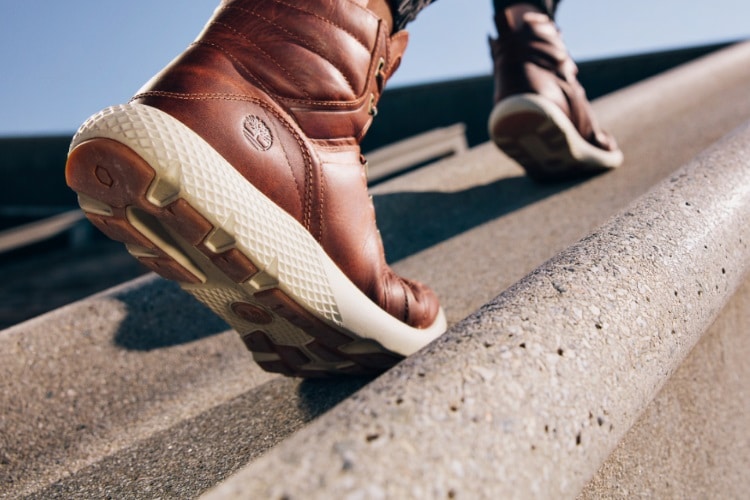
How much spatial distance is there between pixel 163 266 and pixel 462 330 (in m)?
0.46

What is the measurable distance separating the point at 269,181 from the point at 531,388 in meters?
0.52

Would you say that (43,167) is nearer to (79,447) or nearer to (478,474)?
(79,447)

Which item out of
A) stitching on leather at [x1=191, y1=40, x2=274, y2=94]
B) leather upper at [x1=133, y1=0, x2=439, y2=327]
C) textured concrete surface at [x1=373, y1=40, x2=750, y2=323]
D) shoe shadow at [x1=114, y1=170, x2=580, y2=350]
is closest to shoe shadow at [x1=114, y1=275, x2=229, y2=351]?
shoe shadow at [x1=114, y1=170, x2=580, y2=350]

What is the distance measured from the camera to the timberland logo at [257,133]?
905 mm

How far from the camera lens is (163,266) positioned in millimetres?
880

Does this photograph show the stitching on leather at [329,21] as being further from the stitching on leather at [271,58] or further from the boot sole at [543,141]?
the boot sole at [543,141]

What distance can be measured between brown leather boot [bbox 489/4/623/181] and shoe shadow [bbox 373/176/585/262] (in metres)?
0.17

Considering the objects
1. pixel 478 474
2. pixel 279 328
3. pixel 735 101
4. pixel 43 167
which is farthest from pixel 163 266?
pixel 43 167

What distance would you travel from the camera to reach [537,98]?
5.73ft

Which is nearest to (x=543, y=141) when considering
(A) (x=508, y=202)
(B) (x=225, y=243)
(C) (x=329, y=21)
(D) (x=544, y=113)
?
(D) (x=544, y=113)

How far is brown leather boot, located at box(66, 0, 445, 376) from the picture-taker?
0.79m

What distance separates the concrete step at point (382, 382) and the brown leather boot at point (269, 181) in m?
0.18

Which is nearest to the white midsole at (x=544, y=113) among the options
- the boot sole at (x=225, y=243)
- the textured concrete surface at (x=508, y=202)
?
the textured concrete surface at (x=508, y=202)

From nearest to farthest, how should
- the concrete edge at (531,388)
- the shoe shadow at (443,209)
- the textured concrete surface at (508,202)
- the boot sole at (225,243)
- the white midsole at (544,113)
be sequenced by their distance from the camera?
the concrete edge at (531,388)
the boot sole at (225,243)
the textured concrete surface at (508,202)
the white midsole at (544,113)
the shoe shadow at (443,209)
